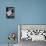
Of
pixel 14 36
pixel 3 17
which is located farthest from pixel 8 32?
pixel 3 17

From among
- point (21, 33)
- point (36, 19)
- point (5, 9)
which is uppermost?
point (5, 9)

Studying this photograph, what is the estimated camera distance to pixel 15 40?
10.3 feet

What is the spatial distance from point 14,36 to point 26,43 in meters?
0.34

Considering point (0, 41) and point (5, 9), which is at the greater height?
point (5, 9)

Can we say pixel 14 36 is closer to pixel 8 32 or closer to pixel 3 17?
pixel 8 32

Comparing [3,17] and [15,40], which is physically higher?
[3,17]

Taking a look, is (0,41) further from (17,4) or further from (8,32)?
(17,4)

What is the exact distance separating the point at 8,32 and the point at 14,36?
7.2 inches

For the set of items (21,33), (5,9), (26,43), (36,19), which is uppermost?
(5,9)

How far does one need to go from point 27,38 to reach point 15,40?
30 centimetres

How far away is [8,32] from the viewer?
10.5 feet

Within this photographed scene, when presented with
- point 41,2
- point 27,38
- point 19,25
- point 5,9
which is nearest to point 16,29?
point 19,25

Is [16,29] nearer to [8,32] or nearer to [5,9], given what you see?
[8,32]

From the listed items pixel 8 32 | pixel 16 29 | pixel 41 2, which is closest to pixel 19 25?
pixel 16 29
